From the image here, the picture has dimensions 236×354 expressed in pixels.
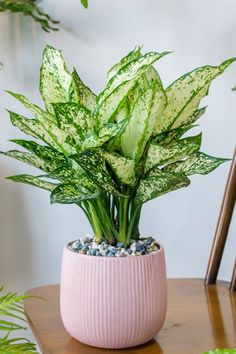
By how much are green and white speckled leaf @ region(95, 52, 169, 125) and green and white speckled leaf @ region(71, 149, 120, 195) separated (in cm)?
6

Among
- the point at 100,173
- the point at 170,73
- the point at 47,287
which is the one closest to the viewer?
the point at 100,173

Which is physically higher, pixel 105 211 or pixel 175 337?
pixel 105 211

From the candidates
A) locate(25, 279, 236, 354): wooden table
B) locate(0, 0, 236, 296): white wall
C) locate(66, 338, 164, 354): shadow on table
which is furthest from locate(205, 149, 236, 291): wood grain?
locate(66, 338, 164, 354): shadow on table

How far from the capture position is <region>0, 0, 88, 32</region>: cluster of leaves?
3.85 feet

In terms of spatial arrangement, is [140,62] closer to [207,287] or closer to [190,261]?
[207,287]

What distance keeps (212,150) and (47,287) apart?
55 centimetres

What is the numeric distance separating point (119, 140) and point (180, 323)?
32 cm

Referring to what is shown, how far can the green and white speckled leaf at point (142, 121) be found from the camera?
681mm

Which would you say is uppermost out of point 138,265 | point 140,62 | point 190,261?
point 140,62

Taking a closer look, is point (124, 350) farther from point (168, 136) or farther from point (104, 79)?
point (104, 79)

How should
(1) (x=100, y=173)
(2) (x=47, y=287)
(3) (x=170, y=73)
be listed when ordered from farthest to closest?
(3) (x=170, y=73) → (2) (x=47, y=287) → (1) (x=100, y=173)

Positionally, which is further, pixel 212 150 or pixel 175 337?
pixel 212 150

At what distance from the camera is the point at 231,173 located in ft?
3.60

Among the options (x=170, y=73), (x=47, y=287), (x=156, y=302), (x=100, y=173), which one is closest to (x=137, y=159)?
(x=100, y=173)
